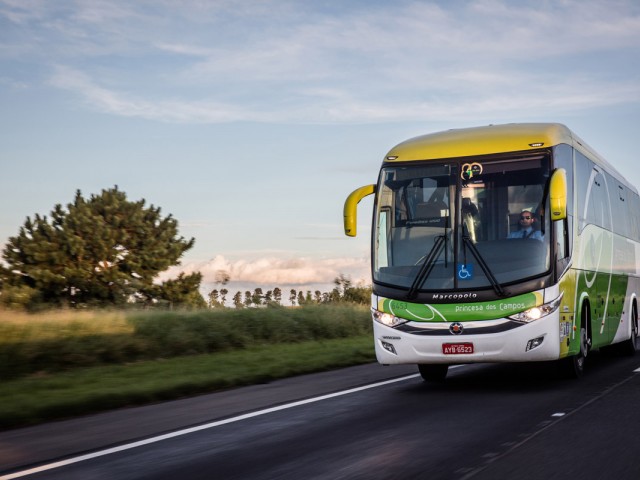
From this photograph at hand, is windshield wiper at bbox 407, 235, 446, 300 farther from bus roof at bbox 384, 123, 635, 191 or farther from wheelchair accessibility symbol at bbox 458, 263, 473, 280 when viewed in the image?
bus roof at bbox 384, 123, 635, 191

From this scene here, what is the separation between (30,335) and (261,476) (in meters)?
10.5

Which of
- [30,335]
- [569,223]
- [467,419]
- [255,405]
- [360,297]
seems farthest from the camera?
[360,297]

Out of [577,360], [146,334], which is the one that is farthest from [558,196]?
[146,334]

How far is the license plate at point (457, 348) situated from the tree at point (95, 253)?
39133 millimetres

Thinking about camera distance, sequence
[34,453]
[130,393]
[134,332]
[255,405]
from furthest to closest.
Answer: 1. [134,332]
2. [130,393]
3. [255,405]
4. [34,453]

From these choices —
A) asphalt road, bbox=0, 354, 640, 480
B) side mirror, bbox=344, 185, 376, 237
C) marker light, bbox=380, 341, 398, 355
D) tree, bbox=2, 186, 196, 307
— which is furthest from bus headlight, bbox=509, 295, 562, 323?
tree, bbox=2, 186, 196, 307

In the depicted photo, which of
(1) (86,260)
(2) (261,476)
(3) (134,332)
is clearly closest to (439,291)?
(2) (261,476)

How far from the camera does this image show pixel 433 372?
14.5 meters

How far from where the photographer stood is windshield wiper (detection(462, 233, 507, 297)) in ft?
41.8

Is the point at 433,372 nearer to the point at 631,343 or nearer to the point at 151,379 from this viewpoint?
the point at 151,379

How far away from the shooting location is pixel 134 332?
19172 mm

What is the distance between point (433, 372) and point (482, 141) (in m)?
3.57

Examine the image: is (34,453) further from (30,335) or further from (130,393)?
(30,335)

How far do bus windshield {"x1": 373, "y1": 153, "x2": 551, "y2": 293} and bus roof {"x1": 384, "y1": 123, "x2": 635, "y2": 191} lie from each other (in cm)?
18
